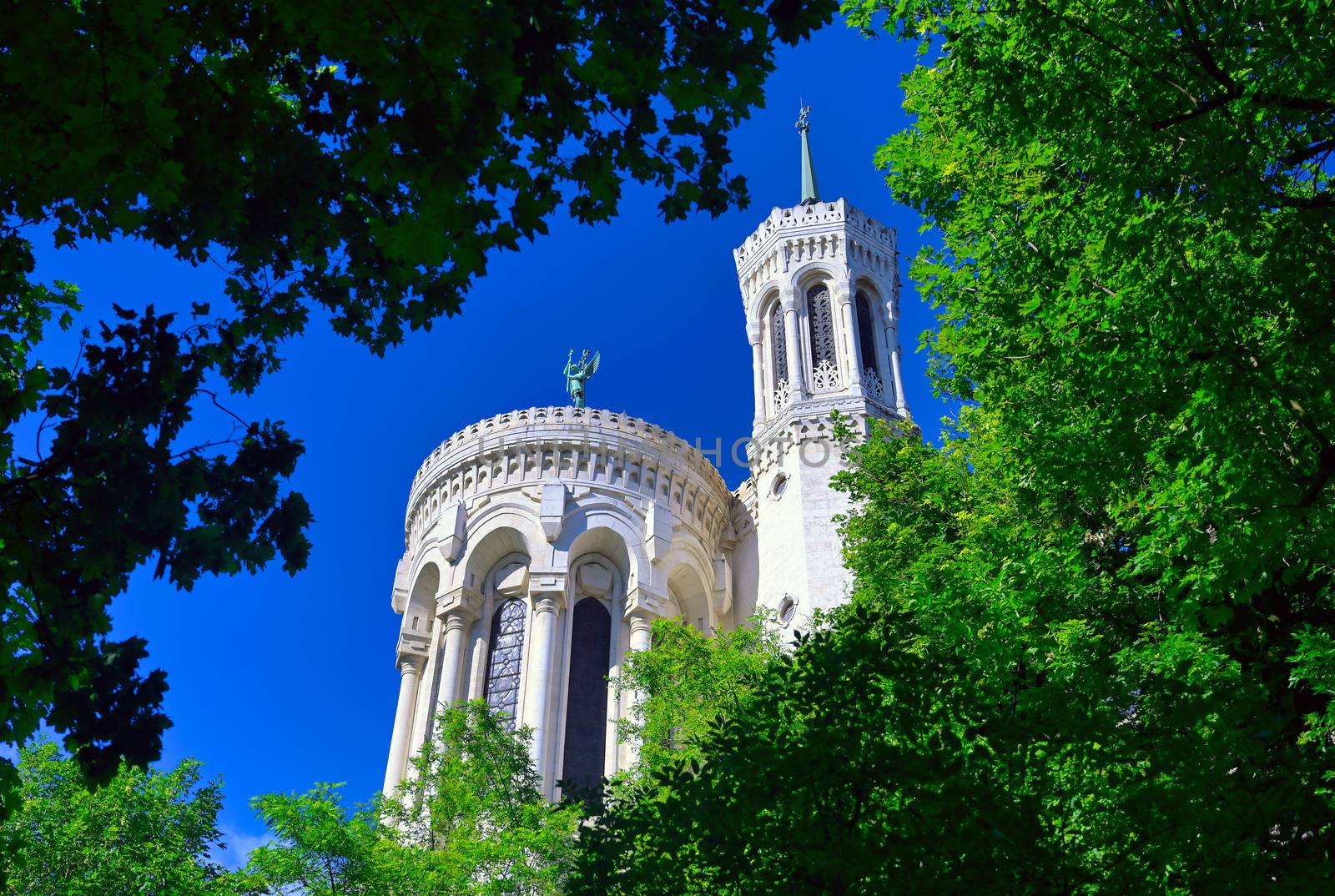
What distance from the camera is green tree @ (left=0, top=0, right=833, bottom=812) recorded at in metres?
6.10

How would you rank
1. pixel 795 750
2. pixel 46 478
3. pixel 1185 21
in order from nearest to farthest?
pixel 46 478 → pixel 1185 21 → pixel 795 750

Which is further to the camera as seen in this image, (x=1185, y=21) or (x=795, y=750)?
(x=795, y=750)

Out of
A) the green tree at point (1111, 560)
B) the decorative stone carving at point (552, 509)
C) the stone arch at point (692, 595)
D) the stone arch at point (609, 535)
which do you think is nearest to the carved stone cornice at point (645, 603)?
the stone arch at point (609, 535)

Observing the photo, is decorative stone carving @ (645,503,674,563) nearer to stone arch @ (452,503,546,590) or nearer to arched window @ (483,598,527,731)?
stone arch @ (452,503,546,590)

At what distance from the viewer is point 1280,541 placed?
8555mm

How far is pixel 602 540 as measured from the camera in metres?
37.1

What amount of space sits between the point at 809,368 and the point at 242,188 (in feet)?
107

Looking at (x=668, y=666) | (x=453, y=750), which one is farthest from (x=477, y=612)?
(x=668, y=666)

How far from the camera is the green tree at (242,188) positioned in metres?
6.10

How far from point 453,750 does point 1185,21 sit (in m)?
23.3

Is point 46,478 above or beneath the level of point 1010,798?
above

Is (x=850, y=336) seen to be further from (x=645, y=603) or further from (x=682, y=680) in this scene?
(x=682, y=680)

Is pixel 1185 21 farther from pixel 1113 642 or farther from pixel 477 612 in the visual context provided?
pixel 477 612

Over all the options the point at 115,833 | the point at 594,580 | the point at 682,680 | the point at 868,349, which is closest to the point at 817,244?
the point at 868,349
